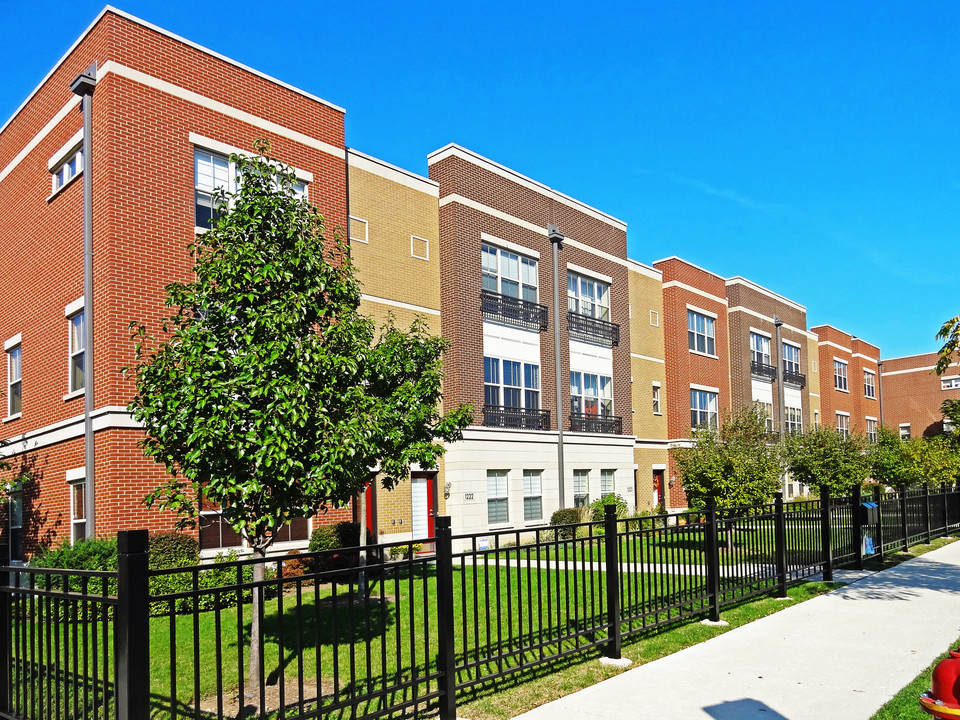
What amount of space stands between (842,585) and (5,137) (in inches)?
862

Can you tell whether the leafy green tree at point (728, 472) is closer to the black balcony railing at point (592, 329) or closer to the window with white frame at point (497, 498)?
the window with white frame at point (497, 498)

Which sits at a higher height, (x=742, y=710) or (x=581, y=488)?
(x=581, y=488)

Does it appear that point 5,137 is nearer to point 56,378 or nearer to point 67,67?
point 67,67

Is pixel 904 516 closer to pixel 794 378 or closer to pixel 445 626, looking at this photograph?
pixel 445 626

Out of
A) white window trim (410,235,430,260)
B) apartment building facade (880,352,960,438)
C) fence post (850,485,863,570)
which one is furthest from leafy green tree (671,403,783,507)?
apartment building facade (880,352,960,438)

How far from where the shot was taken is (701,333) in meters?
38.0

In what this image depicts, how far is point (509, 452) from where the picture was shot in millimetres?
24781

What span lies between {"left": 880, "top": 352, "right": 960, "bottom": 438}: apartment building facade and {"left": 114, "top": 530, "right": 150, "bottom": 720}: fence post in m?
66.6

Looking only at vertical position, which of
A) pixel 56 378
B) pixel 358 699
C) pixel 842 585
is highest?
pixel 56 378

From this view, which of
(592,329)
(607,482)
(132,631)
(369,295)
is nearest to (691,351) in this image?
(592,329)

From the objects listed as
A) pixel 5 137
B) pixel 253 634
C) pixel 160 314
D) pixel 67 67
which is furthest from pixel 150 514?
pixel 5 137

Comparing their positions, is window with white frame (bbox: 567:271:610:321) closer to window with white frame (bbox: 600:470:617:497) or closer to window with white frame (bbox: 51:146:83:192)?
window with white frame (bbox: 600:470:617:497)

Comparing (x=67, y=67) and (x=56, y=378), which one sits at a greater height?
(x=67, y=67)

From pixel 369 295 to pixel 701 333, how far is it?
21.4m
